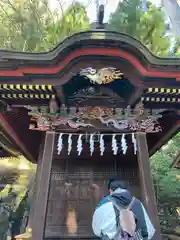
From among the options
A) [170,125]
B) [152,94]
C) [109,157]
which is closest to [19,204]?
[109,157]

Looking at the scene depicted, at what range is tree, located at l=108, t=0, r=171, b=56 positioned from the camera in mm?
9664

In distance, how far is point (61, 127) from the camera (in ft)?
16.2

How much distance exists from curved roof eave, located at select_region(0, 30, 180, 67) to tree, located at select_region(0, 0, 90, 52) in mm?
6625

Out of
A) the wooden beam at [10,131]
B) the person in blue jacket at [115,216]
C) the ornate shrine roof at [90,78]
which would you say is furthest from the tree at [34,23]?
the person in blue jacket at [115,216]

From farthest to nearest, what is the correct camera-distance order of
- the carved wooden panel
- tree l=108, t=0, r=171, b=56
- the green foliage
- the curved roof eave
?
the green foliage, tree l=108, t=0, r=171, b=56, the carved wooden panel, the curved roof eave

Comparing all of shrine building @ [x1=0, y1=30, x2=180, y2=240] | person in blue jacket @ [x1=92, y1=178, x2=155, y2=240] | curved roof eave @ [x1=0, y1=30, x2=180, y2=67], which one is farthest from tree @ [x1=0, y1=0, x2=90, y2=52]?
person in blue jacket @ [x1=92, y1=178, x2=155, y2=240]

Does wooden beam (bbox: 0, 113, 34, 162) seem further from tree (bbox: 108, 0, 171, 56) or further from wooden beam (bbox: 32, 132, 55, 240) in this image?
tree (bbox: 108, 0, 171, 56)

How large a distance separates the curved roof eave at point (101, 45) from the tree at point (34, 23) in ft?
21.7

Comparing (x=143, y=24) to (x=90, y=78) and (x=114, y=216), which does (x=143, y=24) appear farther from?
Result: (x=114, y=216)

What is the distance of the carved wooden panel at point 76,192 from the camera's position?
19.6 ft

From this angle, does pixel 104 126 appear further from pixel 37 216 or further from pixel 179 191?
pixel 179 191

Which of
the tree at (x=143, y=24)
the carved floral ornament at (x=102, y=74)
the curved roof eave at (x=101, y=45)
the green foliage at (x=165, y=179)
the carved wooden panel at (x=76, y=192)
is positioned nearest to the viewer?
the curved roof eave at (x=101, y=45)

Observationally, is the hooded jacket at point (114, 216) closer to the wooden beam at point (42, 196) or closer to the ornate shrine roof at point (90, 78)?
the wooden beam at point (42, 196)

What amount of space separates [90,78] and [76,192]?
3.15m
